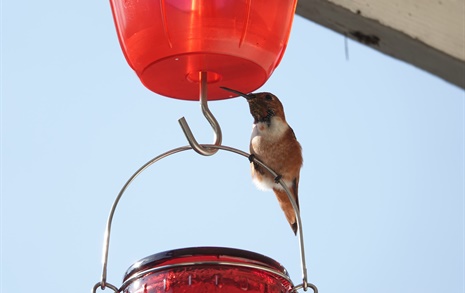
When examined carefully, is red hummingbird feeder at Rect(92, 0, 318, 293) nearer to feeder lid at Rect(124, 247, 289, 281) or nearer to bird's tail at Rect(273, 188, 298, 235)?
feeder lid at Rect(124, 247, 289, 281)

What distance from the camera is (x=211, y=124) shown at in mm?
1969

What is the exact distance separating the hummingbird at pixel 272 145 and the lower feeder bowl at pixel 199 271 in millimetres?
985

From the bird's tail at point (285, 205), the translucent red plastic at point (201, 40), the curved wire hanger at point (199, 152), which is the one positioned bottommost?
the curved wire hanger at point (199, 152)

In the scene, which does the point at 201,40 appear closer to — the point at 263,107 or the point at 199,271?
the point at 199,271

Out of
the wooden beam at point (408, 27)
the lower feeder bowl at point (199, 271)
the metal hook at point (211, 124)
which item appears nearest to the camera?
the lower feeder bowl at point (199, 271)

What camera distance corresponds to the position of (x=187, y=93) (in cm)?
216

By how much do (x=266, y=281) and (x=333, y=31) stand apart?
1215mm

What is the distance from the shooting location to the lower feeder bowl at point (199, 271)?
177 cm

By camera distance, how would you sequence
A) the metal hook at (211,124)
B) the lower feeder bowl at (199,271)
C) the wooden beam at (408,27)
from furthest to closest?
1. the wooden beam at (408,27)
2. the metal hook at (211,124)
3. the lower feeder bowl at (199,271)

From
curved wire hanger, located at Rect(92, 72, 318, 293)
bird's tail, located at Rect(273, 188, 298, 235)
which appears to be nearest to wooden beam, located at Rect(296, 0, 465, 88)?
bird's tail, located at Rect(273, 188, 298, 235)

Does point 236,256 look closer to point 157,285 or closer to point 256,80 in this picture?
point 157,285

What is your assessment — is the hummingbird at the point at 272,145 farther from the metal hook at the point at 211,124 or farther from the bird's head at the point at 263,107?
the metal hook at the point at 211,124

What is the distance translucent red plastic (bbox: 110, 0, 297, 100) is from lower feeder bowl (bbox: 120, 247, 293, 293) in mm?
421

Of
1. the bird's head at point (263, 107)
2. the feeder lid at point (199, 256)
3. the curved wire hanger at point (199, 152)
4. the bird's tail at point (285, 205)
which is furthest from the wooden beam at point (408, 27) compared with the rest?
the feeder lid at point (199, 256)
